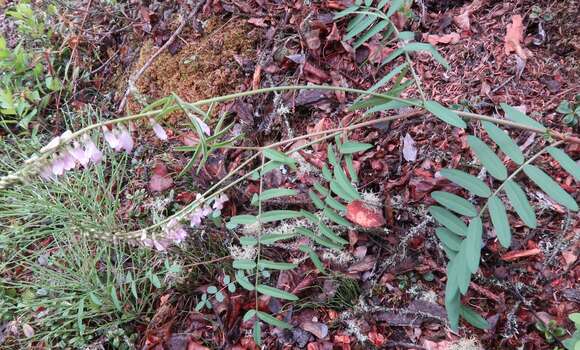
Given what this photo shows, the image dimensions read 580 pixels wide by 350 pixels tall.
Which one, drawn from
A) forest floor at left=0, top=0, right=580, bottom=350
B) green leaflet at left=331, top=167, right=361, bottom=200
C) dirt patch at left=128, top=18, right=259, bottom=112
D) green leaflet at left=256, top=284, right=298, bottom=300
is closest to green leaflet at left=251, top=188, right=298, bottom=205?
green leaflet at left=331, top=167, right=361, bottom=200

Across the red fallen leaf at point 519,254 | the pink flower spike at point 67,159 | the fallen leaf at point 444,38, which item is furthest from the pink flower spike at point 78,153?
the fallen leaf at point 444,38

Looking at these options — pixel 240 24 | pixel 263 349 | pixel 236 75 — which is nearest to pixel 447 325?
pixel 263 349

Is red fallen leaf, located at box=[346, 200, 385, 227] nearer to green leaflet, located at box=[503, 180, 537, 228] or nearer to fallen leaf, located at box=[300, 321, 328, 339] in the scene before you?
fallen leaf, located at box=[300, 321, 328, 339]

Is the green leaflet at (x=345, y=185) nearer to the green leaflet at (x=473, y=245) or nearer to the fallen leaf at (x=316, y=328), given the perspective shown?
the green leaflet at (x=473, y=245)

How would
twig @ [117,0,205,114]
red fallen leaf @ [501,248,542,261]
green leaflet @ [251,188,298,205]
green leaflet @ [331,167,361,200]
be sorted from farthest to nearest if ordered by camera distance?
1. twig @ [117,0,205,114]
2. red fallen leaf @ [501,248,542,261]
3. green leaflet @ [251,188,298,205]
4. green leaflet @ [331,167,361,200]

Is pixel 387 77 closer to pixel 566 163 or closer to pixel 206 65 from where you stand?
pixel 566 163

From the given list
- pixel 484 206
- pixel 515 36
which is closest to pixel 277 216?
pixel 484 206

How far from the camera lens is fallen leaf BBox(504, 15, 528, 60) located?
7.32 feet

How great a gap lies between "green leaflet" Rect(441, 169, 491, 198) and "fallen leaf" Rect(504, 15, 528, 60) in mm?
966

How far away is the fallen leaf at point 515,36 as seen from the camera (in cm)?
223

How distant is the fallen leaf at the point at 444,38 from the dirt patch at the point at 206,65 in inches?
36.5

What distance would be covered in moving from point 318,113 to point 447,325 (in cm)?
112

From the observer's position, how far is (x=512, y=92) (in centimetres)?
216

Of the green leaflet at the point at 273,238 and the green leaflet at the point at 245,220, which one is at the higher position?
the green leaflet at the point at 245,220
